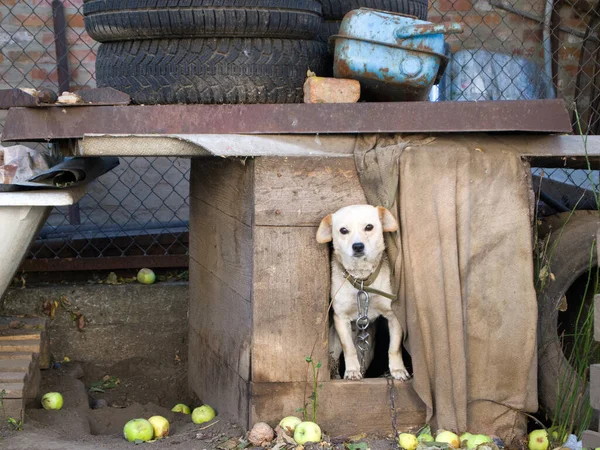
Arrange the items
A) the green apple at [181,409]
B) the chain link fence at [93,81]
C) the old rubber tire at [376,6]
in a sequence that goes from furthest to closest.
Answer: the chain link fence at [93,81] → the green apple at [181,409] → the old rubber tire at [376,6]

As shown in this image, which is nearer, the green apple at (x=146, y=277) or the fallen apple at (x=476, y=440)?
the fallen apple at (x=476, y=440)

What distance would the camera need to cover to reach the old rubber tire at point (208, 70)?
144 inches

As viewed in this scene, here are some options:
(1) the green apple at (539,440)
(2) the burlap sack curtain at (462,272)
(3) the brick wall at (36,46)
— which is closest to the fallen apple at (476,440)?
(2) the burlap sack curtain at (462,272)

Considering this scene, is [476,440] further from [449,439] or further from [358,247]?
[358,247]

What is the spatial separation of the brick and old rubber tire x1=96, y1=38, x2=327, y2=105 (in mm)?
164

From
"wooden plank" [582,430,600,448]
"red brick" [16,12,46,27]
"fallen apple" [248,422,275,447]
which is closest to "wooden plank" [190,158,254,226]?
"fallen apple" [248,422,275,447]

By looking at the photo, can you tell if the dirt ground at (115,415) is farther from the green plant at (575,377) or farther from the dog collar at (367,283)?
the green plant at (575,377)

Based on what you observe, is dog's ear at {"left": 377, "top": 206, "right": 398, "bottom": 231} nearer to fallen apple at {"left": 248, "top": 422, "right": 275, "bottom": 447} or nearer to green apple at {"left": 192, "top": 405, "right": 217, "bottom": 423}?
fallen apple at {"left": 248, "top": 422, "right": 275, "bottom": 447}

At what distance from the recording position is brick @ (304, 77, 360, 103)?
3631 millimetres

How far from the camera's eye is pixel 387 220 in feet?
11.8

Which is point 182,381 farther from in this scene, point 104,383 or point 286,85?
point 286,85

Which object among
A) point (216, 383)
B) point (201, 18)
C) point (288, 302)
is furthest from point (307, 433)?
point (201, 18)

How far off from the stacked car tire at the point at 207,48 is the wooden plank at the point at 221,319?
0.93m

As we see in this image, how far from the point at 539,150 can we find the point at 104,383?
2794 mm
